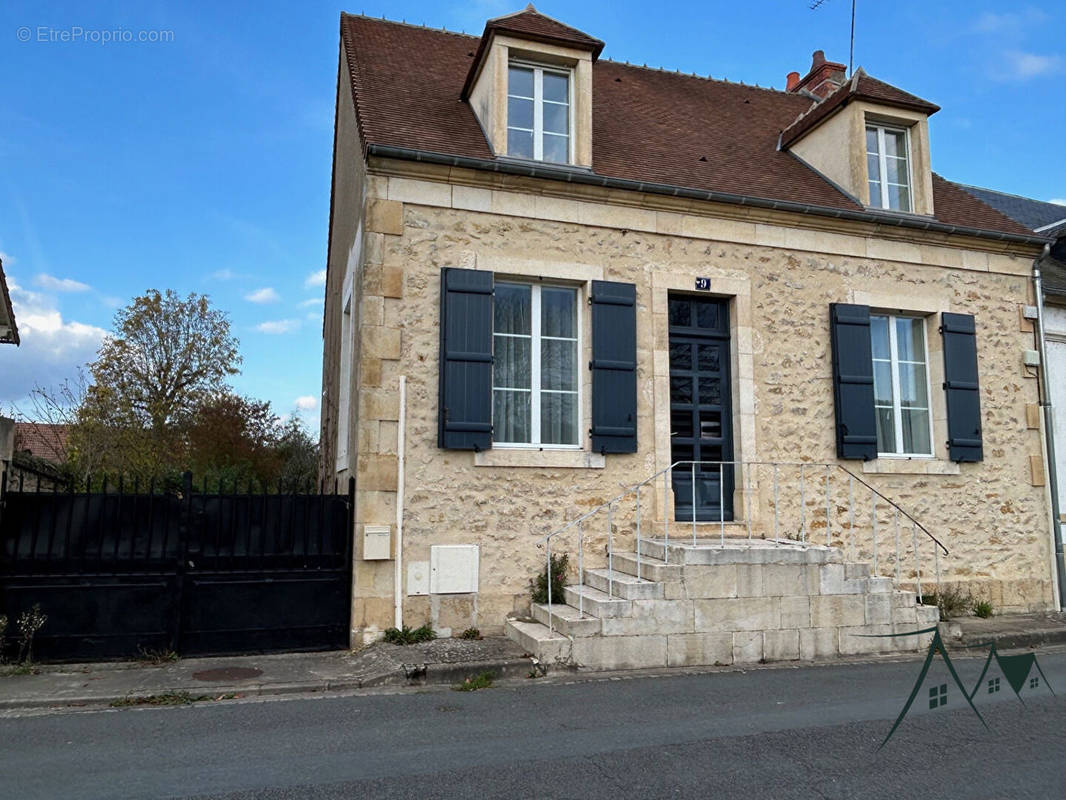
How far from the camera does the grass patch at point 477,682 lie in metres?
6.07

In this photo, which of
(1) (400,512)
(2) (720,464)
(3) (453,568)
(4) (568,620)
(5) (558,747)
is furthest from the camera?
(2) (720,464)

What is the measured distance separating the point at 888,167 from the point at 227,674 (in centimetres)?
928

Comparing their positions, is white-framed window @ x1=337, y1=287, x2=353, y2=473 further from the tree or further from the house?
the tree

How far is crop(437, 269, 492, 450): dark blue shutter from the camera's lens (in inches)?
296

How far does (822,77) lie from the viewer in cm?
1302

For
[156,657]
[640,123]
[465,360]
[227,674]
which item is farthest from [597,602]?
[640,123]

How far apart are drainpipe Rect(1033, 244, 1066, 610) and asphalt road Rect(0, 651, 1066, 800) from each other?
4393 mm

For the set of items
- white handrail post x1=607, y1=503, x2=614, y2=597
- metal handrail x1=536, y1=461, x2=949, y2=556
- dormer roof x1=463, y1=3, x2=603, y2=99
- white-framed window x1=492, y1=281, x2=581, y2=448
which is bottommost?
white handrail post x1=607, y1=503, x2=614, y2=597

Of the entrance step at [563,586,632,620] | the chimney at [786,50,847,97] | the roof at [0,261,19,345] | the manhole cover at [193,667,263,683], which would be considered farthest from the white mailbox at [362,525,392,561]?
the chimney at [786,50,847,97]

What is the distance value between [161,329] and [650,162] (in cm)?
2099

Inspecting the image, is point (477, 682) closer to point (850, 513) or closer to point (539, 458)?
point (539, 458)

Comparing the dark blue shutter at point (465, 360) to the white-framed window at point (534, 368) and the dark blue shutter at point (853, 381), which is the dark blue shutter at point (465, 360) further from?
the dark blue shutter at point (853, 381)

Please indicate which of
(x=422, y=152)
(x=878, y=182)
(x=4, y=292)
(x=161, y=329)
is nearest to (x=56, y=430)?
(x=161, y=329)

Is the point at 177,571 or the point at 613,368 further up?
the point at 613,368
